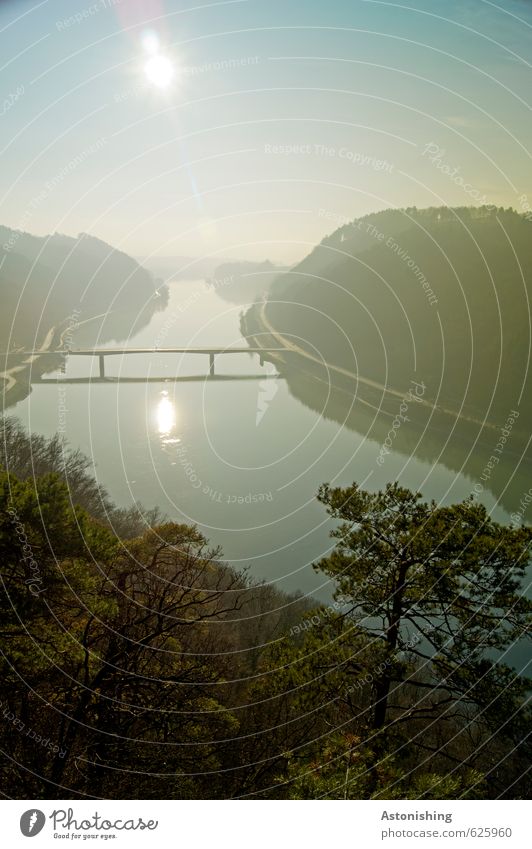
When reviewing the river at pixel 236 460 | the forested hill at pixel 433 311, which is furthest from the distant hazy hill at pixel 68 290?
the forested hill at pixel 433 311

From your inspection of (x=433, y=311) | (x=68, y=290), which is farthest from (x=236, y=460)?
(x=68, y=290)

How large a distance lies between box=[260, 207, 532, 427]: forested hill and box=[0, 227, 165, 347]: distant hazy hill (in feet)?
99.8

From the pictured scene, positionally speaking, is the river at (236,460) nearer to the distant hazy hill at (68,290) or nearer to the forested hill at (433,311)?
the forested hill at (433,311)

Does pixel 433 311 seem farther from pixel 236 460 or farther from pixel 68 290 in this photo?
pixel 68 290

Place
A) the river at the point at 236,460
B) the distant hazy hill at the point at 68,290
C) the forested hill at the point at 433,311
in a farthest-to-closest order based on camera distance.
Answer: the distant hazy hill at the point at 68,290 < the forested hill at the point at 433,311 < the river at the point at 236,460

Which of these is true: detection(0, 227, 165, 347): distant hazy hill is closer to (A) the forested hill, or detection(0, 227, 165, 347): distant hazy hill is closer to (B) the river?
(B) the river

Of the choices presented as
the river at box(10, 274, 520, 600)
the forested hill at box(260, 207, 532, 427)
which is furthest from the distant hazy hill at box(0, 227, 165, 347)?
the forested hill at box(260, 207, 532, 427)

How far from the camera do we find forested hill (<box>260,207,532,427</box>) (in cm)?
5803

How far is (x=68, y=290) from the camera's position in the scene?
106250mm

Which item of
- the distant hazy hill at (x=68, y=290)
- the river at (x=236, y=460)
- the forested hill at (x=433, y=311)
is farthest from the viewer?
the distant hazy hill at (x=68, y=290)

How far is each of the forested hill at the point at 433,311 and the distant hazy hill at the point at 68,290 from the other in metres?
30.4

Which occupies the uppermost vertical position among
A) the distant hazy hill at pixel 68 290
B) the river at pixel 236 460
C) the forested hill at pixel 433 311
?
the distant hazy hill at pixel 68 290

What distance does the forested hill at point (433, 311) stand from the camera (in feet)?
190
